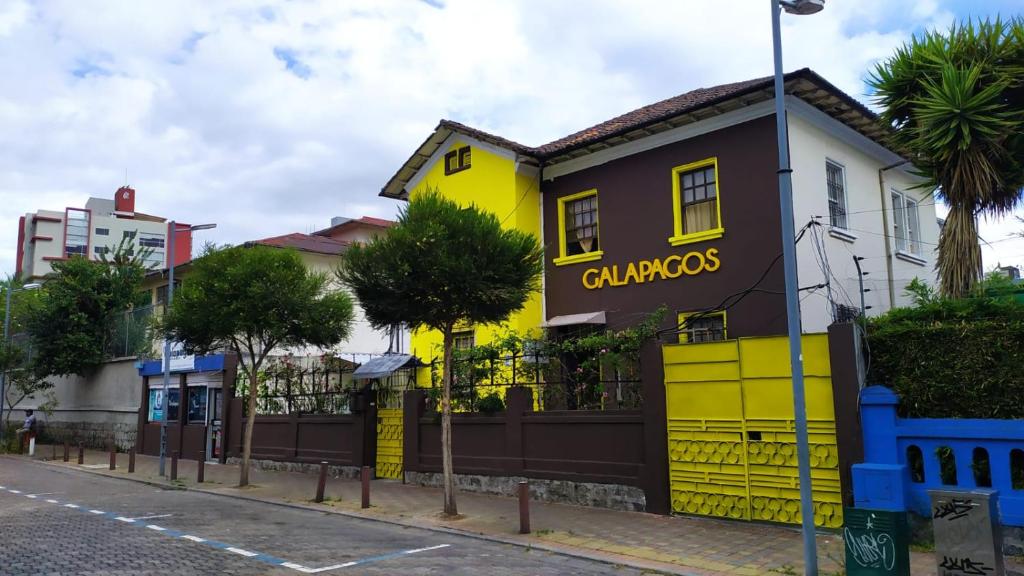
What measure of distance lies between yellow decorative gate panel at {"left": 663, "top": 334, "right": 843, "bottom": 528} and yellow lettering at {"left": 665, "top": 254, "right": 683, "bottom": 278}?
147 inches

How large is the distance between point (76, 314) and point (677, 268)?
2408 cm

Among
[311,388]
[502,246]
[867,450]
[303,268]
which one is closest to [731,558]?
[867,450]

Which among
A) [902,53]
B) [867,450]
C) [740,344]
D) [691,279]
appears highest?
[902,53]

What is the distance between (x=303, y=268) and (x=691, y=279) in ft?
28.2

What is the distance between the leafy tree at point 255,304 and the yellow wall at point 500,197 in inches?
92.6

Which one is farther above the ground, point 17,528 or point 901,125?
point 901,125

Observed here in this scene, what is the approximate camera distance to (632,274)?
16.1 meters

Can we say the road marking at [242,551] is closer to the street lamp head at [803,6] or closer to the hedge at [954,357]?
the hedge at [954,357]

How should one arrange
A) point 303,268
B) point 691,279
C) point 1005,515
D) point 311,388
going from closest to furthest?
point 1005,515
point 691,279
point 303,268
point 311,388

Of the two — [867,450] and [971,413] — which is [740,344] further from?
[971,413]

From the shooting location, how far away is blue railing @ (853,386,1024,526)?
8633mm

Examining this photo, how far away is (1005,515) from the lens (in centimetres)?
859

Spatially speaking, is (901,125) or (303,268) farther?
(303,268)

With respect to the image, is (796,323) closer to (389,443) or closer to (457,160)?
(389,443)
